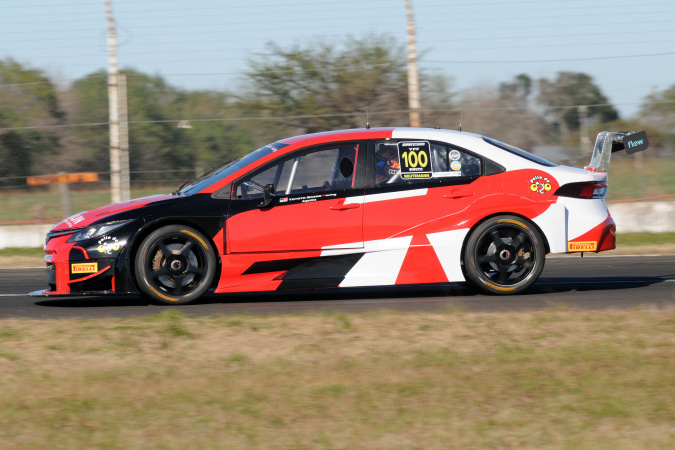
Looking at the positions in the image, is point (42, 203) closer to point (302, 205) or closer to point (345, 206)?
point (302, 205)

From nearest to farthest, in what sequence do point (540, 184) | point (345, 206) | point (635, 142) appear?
point (345, 206), point (540, 184), point (635, 142)

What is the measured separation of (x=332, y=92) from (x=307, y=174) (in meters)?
7.55

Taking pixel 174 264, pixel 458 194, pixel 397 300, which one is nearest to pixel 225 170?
pixel 174 264

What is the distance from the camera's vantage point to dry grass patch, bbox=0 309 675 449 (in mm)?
3959

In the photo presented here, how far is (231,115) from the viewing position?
Result: 1505 centimetres

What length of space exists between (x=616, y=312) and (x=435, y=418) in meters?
3.39

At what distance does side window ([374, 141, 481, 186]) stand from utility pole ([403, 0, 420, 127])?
23.2ft

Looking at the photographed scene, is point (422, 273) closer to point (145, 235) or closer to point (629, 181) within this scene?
point (145, 235)

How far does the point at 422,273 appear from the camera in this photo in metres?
7.98

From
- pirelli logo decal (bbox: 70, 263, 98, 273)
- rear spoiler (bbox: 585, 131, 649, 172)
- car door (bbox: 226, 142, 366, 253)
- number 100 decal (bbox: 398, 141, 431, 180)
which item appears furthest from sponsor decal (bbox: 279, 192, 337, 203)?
rear spoiler (bbox: 585, 131, 649, 172)

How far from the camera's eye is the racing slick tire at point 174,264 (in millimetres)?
7719

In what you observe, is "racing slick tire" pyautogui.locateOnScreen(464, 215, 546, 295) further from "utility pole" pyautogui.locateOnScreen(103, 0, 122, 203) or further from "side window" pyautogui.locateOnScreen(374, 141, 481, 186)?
"utility pole" pyautogui.locateOnScreen(103, 0, 122, 203)

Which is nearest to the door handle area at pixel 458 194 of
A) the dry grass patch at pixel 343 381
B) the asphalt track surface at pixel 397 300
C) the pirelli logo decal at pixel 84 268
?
the asphalt track surface at pixel 397 300

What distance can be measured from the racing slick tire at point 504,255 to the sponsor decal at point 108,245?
315cm
